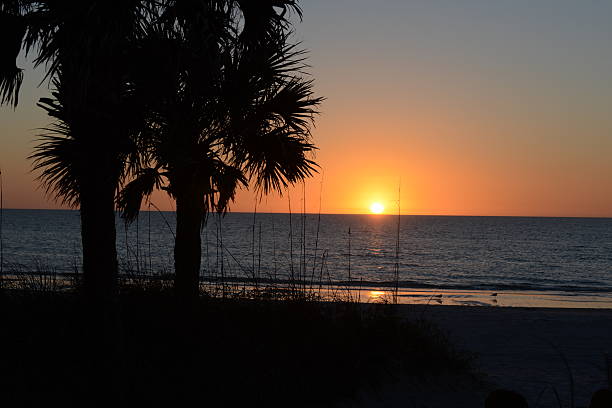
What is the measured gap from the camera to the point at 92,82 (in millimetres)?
5117

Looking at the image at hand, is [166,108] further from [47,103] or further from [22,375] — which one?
[22,375]

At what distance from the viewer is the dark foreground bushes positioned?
5.76 m

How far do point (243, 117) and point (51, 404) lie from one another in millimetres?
4790

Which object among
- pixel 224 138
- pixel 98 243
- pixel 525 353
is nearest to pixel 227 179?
pixel 224 138

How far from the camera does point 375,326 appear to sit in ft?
25.1

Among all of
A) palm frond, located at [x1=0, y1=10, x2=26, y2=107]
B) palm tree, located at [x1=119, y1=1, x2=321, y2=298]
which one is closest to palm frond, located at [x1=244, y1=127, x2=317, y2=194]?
palm tree, located at [x1=119, y1=1, x2=321, y2=298]

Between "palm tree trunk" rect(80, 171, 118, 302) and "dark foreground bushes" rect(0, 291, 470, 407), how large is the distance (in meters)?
0.22

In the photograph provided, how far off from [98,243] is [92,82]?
1624mm

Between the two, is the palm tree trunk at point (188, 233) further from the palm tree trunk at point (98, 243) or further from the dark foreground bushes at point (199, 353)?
the palm tree trunk at point (98, 243)

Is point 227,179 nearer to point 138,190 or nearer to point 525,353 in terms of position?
point 138,190

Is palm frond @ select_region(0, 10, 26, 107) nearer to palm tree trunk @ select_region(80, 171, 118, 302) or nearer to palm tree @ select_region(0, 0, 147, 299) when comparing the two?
palm tree @ select_region(0, 0, 147, 299)

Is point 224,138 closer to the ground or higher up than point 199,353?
higher up

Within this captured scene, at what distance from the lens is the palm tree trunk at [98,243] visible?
5168mm

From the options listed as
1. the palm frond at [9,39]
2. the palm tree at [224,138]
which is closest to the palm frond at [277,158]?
the palm tree at [224,138]
